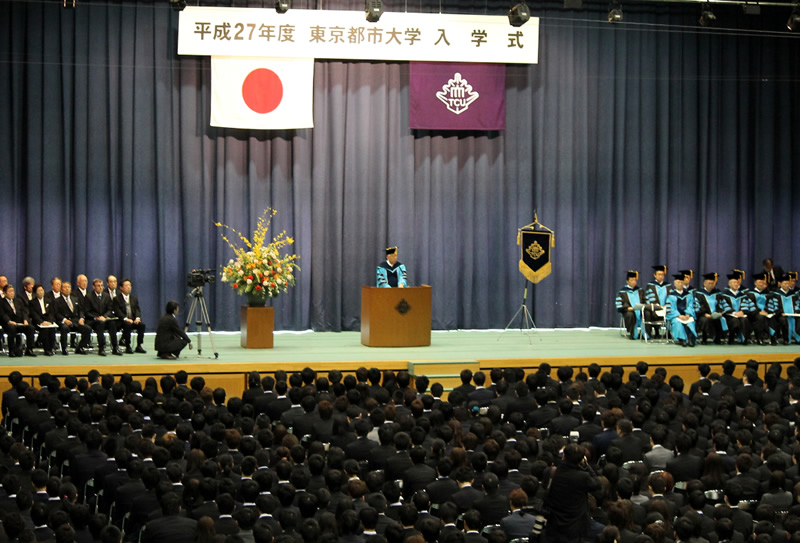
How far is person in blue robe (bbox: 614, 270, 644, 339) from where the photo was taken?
14.9m

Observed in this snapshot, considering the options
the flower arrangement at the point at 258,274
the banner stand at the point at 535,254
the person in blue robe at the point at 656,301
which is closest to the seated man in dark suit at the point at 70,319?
the flower arrangement at the point at 258,274

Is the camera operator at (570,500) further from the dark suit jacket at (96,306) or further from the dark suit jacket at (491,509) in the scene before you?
the dark suit jacket at (96,306)

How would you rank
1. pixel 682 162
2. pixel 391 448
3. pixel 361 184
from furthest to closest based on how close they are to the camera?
pixel 682 162 < pixel 361 184 < pixel 391 448

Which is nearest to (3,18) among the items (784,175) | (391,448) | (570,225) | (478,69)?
(478,69)

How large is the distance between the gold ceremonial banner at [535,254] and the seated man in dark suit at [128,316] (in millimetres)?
5607

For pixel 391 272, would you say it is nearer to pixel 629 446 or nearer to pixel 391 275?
pixel 391 275

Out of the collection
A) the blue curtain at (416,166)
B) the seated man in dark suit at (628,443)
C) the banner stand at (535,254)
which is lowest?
the seated man in dark suit at (628,443)

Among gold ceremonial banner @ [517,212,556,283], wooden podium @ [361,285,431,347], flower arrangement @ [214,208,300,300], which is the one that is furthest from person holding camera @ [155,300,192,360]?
gold ceremonial banner @ [517,212,556,283]

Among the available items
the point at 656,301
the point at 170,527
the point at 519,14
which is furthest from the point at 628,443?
the point at 519,14

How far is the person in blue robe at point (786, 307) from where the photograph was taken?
14312 mm

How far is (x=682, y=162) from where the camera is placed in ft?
56.5

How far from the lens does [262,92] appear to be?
15398mm

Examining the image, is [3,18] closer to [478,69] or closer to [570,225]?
[478,69]

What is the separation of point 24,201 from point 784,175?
42.0ft
